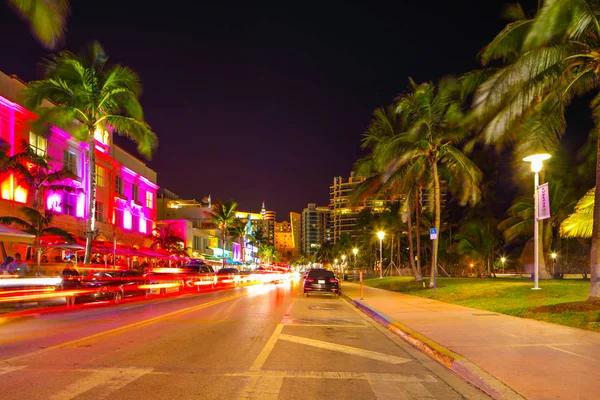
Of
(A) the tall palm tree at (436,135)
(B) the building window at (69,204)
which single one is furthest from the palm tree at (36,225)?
(A) the tall palm tree at (436,135)

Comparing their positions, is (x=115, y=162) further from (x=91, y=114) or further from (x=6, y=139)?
(x=91, y=114)

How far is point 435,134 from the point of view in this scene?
28203mm

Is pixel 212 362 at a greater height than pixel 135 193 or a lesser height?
lesser

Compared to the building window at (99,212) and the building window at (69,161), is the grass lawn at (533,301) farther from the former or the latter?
the building window at (99,212)

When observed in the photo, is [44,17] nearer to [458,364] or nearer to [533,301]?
[458,364]

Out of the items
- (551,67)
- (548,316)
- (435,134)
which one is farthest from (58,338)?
(435,134)

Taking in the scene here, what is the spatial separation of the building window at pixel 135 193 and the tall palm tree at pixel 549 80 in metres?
43.8

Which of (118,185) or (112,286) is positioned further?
(118,185)

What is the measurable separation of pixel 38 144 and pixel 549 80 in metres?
31.6

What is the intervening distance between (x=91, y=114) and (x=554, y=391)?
2577 centimetres

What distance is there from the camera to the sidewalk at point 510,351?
23.3 feet

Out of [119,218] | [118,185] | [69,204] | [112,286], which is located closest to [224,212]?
[119,218]

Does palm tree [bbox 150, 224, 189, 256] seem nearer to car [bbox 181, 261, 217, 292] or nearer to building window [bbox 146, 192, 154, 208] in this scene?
building window [bbox 146, 192, 154, 208]

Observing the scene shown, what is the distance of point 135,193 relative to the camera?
5506 cm
